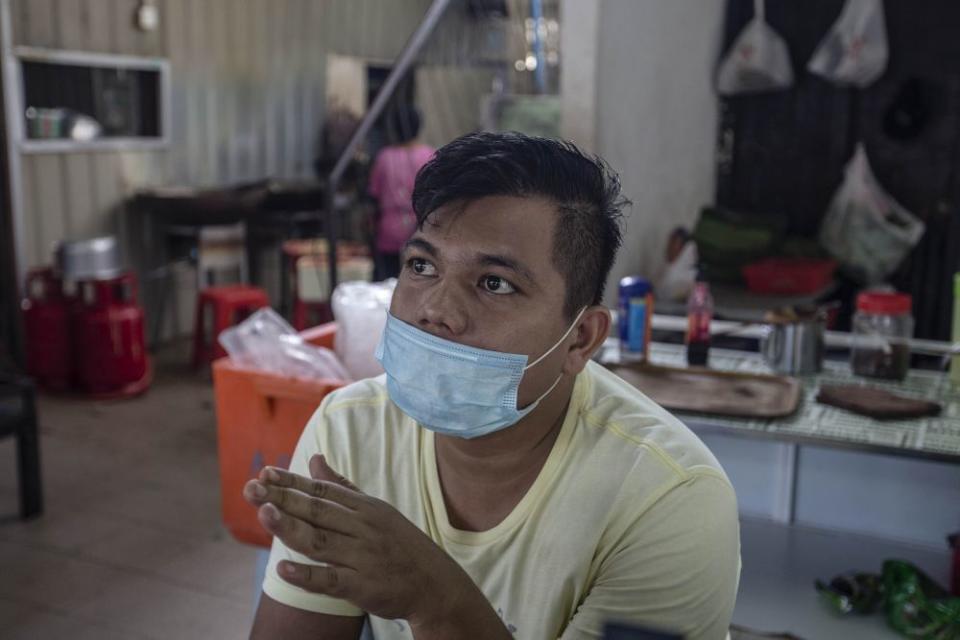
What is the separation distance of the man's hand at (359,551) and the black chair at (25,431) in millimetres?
2814

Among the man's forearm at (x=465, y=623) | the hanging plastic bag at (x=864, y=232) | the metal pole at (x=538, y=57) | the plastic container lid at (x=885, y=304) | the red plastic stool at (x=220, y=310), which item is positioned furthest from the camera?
the metal pole at (x=538, y=57)

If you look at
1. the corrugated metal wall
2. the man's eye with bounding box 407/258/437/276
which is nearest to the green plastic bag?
the man's eye with bounding box 407/258/437/276

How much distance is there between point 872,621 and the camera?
1.95m

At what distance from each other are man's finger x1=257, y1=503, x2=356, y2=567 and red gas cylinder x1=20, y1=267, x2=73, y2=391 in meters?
4.65

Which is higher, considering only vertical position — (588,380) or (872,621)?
(588,380)

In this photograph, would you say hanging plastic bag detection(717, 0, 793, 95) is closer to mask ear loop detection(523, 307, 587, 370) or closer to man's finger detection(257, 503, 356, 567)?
mask ear loop detection(523, 307, 587, 370)

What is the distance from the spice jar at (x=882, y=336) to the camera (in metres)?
2.42

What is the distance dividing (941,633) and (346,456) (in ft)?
4.04

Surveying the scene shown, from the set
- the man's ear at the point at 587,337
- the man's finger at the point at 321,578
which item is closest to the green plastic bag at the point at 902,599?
the man's ear at the point at 587,337

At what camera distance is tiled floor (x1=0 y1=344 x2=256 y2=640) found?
9.53 ft

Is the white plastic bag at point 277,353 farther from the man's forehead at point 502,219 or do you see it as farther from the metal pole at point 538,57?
the metal pole at point 538,57

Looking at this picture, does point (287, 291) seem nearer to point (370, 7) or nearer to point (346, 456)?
point (370, 7)

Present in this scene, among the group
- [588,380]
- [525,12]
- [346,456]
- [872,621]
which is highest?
[525,12]

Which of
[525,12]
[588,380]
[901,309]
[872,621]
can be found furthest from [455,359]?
[525,12]
